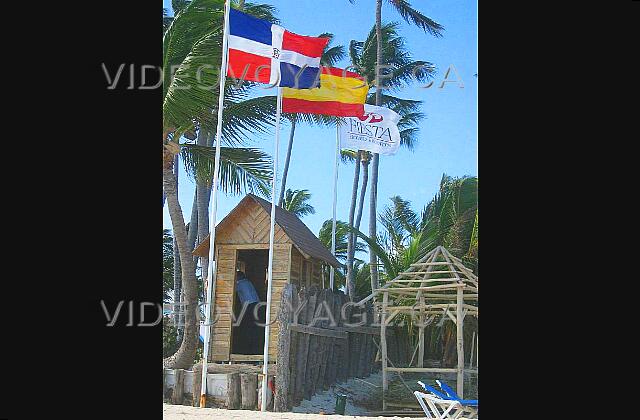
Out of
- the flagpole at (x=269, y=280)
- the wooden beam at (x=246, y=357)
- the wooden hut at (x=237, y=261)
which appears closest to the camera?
the flagpole at (x=269, y=280)

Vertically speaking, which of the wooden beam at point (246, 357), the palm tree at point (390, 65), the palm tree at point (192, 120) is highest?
the palm tree at point (390, 65)

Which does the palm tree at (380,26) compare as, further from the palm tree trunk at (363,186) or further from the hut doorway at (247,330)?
the hut doorway at (247,330)

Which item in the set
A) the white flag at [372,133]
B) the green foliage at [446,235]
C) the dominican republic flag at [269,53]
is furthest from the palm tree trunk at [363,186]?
the dominican republic flag at [269,53]

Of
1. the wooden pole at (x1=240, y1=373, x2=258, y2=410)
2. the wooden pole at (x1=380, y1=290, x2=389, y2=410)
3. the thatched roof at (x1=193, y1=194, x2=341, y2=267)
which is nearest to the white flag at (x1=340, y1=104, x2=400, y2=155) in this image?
the thatched roof at (x1=193, y1=194, x2=341, y2=267)

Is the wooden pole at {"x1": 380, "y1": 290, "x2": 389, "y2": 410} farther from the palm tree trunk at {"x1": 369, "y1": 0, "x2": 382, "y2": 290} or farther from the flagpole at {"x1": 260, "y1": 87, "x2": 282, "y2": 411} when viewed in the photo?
the palm tree trunk at {"x1": 369, "y1": 0, "x2": 382, "y2": 290}

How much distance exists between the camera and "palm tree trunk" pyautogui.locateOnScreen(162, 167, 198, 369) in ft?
57.0

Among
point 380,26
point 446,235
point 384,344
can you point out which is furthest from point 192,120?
point 380,26

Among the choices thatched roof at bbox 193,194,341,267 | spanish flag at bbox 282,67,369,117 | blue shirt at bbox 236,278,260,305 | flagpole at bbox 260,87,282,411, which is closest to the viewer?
flagpole at bbox 260,87,282,411

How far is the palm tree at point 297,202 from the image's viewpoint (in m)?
40.5

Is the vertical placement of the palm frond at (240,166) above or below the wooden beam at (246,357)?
above

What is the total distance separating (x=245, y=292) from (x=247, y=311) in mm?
415

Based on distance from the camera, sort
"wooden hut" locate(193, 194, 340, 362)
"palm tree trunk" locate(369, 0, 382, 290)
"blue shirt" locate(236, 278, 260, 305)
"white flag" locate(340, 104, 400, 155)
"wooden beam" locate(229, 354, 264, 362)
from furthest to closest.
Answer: "palm tree trunk" locate(369, 0, 382, 290) < "white flag" locate(340, 104, 400, 155) < "blue shirt" locate(236, 278, 260, 305) < "wooden hut" locate(193, 194, 340, 362) < "wooden beam" locate(229, 354, 264, 362)

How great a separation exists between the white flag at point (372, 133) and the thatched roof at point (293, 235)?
222 centimetres

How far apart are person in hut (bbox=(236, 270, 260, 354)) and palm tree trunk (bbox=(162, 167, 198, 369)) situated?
1.74m
